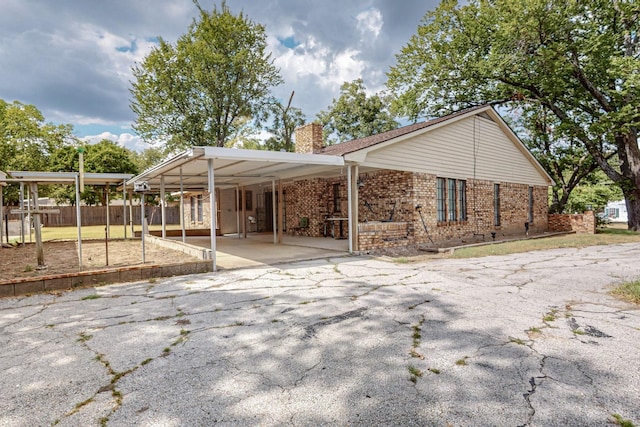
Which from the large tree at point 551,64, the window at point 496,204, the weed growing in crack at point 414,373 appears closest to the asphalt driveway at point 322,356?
the weed growing in crack at point 414,373

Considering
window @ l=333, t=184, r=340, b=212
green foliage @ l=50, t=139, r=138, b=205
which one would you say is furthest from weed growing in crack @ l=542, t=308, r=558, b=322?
green foliage @ l=50, t=139, r=138, b=205

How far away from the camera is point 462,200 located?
12.8m

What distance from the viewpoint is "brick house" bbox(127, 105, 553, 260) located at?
30.5 ft

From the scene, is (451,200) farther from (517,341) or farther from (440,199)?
(517,341)

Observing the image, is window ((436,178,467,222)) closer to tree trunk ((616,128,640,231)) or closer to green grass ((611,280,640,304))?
green grass ((611,280,640,304))

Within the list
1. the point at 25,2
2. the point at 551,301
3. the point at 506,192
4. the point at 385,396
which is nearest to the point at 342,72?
the point at 506,192

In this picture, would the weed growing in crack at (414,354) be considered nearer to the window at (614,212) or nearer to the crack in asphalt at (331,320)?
the crack in asphalt at (331,320)

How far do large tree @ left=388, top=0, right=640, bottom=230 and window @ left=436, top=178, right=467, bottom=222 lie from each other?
735 centimetres

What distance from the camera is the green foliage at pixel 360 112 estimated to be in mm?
30047

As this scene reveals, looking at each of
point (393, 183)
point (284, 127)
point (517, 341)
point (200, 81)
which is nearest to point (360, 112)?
point (284, 127)

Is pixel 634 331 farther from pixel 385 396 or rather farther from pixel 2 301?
pixel 2 301

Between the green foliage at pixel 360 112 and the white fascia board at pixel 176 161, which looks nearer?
the white fascia board at pixel 176 161

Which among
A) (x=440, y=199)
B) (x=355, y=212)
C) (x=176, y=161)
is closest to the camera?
(x=176, y=161)

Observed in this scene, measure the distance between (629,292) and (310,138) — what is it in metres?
11.6
